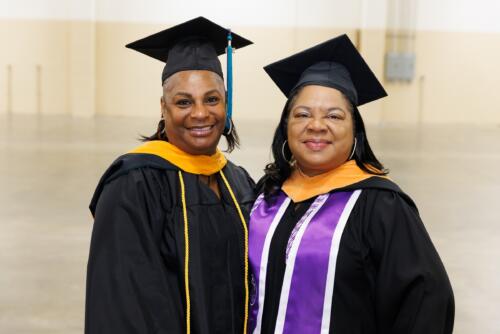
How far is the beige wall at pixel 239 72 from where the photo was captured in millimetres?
13875

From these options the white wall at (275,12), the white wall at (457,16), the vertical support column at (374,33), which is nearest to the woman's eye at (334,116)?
the vertical support column at (374,33)

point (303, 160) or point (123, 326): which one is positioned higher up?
point (303, 160)

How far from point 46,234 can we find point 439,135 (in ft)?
26.1

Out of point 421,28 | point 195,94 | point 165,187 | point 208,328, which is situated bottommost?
point 208,328

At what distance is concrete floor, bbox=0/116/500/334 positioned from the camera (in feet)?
16.5

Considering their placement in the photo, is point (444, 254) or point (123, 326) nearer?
point (123, 326)

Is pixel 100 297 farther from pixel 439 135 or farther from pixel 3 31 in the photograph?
pixel 3 31

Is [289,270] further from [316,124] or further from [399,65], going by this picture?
[399,65]

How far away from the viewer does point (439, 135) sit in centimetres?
1273

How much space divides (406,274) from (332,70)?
0.70 m

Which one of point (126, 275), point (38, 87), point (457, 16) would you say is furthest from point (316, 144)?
point (38, 87)

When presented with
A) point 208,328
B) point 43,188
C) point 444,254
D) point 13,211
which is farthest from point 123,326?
point 43,188

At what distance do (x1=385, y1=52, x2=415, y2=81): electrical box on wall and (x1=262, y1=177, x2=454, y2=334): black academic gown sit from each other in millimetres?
11555

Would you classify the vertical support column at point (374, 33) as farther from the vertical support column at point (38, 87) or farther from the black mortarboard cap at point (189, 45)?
the black mortarboard cap at point (189, 45)
